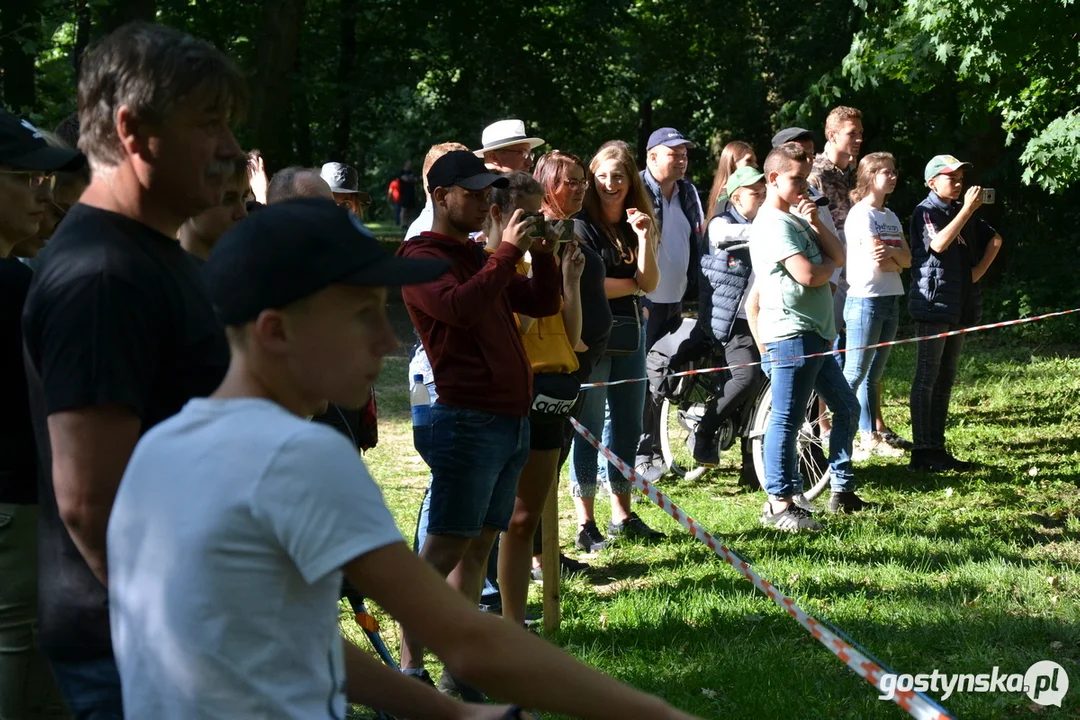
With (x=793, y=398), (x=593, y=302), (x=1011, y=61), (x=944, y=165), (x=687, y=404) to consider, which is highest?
(x=1011, y=61)

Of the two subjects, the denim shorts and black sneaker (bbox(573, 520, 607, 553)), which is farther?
black sneaker (bbox(573, 520, 607, 553))

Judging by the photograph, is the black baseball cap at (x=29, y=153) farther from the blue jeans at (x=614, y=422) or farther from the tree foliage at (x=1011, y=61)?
the tree foliage at (x=1011, y=61)

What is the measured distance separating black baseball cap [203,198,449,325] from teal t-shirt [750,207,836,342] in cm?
520

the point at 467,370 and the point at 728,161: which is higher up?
the point at 728,161

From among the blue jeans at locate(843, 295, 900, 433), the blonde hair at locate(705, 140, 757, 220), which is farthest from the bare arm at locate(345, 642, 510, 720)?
the blonde hair at locate(705, 140, 757, 220)

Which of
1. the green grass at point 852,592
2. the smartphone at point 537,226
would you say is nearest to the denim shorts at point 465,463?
the smartphone at point 537,226

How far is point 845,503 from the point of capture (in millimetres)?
7336

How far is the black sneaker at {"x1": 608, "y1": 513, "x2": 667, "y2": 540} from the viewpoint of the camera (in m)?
6.88

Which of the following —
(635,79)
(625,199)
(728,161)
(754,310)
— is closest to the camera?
(625,199)

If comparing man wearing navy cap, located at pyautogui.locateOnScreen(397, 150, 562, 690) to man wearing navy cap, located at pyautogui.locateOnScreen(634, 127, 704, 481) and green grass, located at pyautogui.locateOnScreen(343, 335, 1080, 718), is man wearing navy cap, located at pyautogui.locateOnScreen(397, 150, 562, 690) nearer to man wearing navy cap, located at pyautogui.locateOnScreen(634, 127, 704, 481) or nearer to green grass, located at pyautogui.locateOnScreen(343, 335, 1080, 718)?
green grass, located at pyautogui.locateOnScreen(343, 335, 1080, 718)

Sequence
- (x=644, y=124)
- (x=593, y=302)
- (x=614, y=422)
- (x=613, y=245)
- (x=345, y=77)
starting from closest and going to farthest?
(x=593, y=302) < (x=613, y=245) < (x=614, y=422) < (x=345, y=77) < (x=644, y=124)

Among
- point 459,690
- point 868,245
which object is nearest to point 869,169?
point 868,245

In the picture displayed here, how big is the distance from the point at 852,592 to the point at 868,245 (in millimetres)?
3192

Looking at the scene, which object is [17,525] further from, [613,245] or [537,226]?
[613,245]
